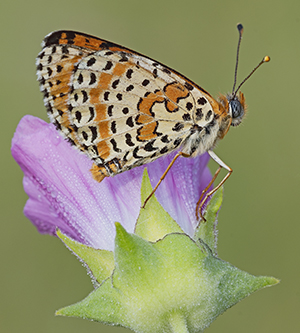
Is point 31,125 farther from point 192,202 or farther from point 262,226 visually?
point 262,226

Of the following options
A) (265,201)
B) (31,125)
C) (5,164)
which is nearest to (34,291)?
(5,164)

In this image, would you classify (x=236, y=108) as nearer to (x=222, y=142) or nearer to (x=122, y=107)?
(x=122, y=107)

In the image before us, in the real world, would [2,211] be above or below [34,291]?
above

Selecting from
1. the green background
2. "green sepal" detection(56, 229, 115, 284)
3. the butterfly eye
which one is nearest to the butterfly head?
the butterfly eye

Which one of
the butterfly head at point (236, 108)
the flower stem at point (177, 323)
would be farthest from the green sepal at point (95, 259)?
the butterfly head at point (236, 108)

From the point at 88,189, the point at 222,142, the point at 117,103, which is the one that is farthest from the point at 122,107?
the point at 222,142

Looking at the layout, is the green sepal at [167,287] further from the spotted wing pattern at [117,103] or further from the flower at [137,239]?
the spotted wing pattern at [117,103]
